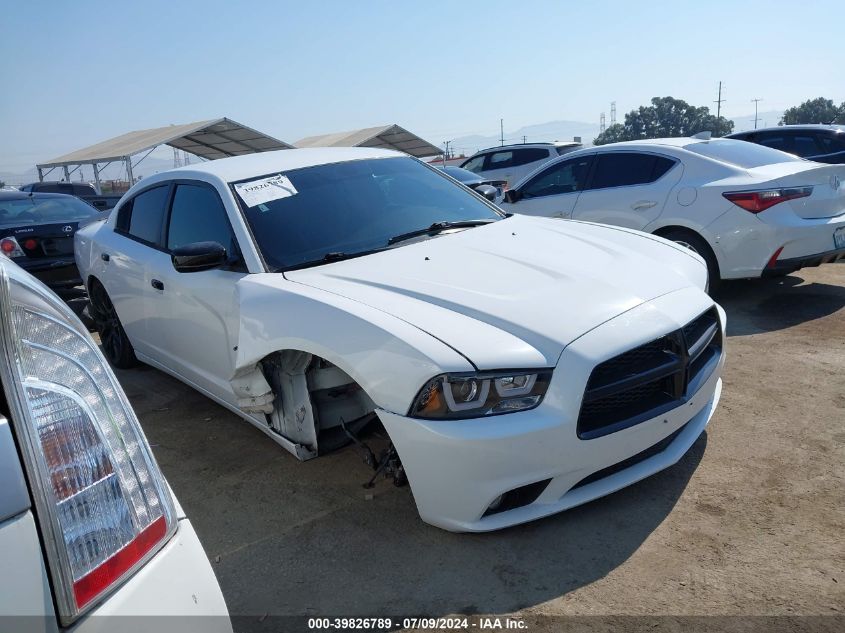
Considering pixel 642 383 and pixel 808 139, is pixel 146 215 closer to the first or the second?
pixel 642 383

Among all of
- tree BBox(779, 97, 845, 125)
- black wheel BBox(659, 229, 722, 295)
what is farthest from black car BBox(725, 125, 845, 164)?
tree BBox(779, 97, 845, 125)

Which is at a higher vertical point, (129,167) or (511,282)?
(511,282)

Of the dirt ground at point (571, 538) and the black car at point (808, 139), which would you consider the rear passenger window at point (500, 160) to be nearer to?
the black car at point (808, 139)

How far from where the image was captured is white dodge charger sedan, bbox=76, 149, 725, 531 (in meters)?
2.42

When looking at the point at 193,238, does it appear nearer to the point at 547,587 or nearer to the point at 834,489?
the point at 547,587

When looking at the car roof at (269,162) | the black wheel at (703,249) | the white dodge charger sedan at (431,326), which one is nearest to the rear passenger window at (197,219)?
the white dodge charger sedan at (431,326)

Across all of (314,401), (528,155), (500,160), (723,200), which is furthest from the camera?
(500,160)

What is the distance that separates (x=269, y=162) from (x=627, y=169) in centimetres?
389

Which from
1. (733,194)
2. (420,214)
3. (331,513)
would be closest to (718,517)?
(331,513)

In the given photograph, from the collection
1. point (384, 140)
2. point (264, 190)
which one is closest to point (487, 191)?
point (264, 190)

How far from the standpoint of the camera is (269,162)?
4.03m

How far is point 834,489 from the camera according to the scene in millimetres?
2834

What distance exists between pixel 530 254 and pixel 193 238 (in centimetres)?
199

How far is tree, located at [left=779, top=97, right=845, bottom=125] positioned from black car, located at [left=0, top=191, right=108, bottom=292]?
66828 mm
